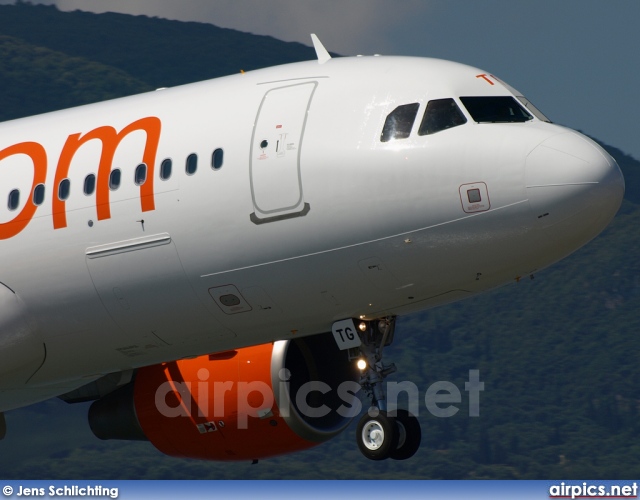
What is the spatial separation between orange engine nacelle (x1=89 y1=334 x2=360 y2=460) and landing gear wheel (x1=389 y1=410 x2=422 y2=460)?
304 centimetres

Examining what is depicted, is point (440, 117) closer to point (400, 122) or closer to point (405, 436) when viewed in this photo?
point (400, 122)

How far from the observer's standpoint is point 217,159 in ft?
74.3

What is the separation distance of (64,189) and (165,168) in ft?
6.49

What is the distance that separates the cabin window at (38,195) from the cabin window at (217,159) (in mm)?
3307

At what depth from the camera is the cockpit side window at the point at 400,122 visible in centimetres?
2172

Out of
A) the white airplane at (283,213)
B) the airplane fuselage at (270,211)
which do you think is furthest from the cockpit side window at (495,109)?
the airplane fuselage at (270,211)

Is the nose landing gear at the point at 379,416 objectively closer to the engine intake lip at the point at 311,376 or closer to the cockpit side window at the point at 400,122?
the engine intake lip at the point at 311,376

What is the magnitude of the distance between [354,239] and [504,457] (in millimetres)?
73470

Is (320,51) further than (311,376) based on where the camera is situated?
No

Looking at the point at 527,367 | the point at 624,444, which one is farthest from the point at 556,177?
the point at 527,367

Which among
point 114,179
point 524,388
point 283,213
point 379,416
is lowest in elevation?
point 524,388

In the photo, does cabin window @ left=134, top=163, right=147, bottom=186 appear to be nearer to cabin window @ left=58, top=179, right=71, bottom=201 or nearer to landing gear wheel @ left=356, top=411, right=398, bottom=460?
cabin window @ left=58, top=179, right=71, bottom=201

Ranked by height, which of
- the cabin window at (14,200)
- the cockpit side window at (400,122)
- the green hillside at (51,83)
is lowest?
the cabin window at (14,200)

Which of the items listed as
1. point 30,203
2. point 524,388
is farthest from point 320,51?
point 524,388
